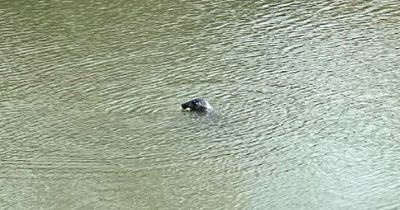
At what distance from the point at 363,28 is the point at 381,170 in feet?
15.7

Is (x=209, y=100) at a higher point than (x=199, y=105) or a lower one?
lower

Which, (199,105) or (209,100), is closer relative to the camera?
(199,105)

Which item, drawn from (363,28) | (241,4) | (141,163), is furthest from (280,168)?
(241,4)

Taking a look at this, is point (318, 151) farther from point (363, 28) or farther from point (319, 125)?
point (363, 28)

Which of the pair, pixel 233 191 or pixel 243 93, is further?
pixel 243 93

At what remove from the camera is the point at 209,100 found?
36.2 ft

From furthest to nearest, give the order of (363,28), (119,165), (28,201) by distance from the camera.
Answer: (363,28), (119,165), (28,201)

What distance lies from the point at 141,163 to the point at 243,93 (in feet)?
7.07

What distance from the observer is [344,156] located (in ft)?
31.0

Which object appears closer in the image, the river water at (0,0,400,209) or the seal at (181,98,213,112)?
the river water at (0,0,400,209)

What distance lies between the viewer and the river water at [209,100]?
900 centimetres

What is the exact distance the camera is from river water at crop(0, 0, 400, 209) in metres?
9.00

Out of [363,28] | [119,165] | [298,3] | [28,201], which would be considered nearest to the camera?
[28,201]

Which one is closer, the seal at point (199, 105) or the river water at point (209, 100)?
the river water at point (209, 100)
